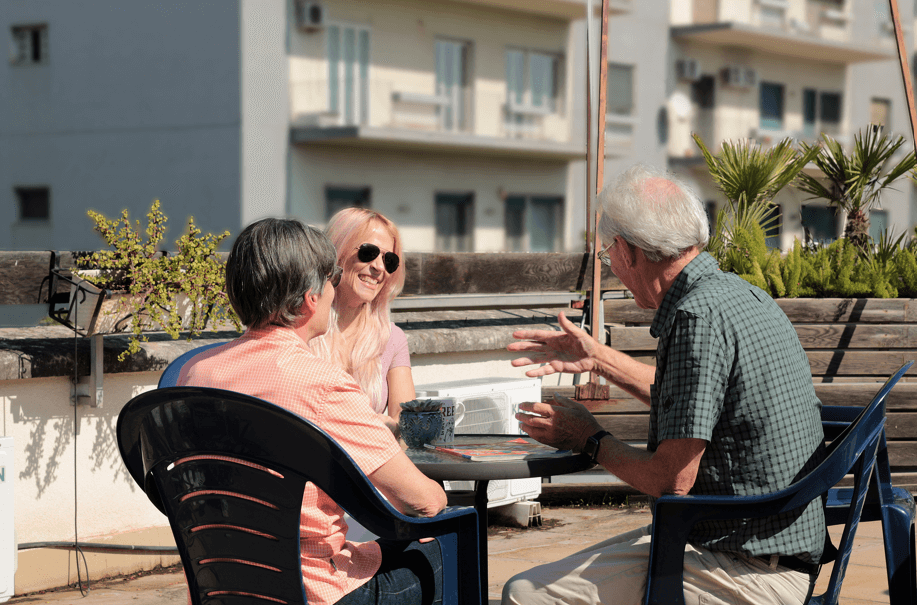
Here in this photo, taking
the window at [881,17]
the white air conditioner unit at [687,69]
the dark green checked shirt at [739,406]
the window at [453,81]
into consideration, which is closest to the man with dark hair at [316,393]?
the dark green checked shirt at [739,406]

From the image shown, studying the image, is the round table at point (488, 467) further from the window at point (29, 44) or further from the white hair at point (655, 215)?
the window at point (29, 44)

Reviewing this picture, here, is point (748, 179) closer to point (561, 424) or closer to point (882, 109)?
point (561, 424)

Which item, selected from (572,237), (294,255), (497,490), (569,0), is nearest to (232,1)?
(569,0)

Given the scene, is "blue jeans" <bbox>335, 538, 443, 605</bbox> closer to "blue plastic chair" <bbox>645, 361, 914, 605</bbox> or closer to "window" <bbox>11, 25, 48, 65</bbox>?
"blue plastic chair" <bbox>645, 361, 914, 605</bbox>

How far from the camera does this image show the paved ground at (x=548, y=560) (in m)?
4.25

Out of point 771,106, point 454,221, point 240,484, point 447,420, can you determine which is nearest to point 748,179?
point 447,420

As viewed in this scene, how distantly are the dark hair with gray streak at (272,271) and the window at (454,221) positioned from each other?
19803mm

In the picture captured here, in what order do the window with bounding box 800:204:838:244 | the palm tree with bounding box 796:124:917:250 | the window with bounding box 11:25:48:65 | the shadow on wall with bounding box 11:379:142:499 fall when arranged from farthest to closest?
the window with bounding box 800:204:838:244
the window with bounding box 11:25:48:65
the palm tree with bounding box 796:124:917:250
the shadow on wall with bounding box 11:379:142:499

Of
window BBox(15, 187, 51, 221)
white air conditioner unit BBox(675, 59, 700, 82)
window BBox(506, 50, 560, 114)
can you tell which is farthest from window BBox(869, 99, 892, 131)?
window BBox(15, 187, 51, 221)

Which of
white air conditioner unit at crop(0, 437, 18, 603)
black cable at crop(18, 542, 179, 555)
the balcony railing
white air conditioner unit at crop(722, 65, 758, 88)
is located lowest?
black cable at crop(18, 542, 179, 555)

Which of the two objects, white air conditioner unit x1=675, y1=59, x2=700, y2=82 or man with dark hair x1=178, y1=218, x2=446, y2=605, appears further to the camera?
white air conditioner unit x1=675, y1=59, x2=700, y2=82

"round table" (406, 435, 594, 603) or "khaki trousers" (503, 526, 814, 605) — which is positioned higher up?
"round table" (406, 435, 594, 603)

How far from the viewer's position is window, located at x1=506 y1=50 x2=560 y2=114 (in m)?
23.0

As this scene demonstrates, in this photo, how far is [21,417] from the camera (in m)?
4.20
